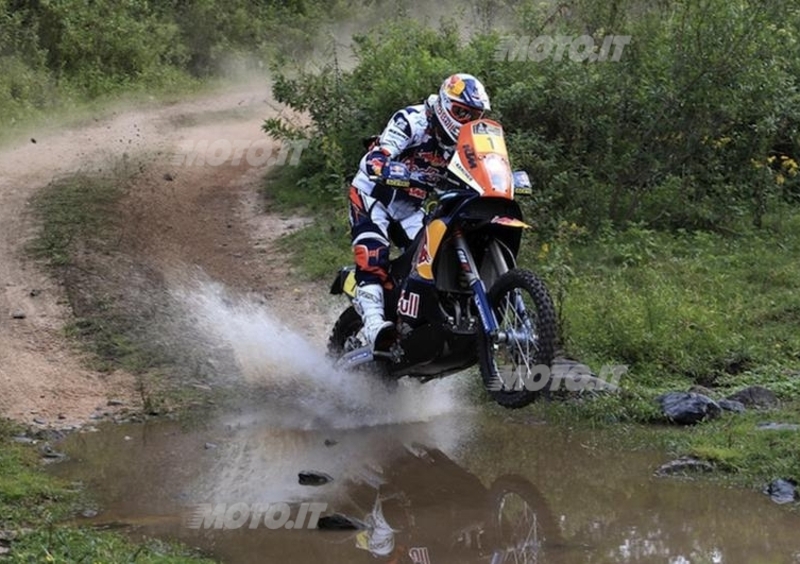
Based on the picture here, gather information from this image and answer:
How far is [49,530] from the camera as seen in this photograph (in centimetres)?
532

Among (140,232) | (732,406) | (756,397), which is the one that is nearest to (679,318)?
(756,397)

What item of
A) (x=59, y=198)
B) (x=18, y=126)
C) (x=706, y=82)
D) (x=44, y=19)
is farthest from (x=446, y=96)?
(x=44, y=19)

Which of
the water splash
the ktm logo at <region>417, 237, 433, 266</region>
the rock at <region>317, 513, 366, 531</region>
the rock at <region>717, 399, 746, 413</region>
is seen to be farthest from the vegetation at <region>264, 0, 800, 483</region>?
the rock at <region>317, 513, 366, 531</region>

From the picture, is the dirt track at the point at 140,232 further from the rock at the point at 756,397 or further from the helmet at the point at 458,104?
the rock at the point at 756,397

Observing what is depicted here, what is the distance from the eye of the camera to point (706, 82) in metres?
11.5

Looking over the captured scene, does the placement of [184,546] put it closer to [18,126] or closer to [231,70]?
[18,126]

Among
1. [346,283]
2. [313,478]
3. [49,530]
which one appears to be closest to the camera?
[49,530]

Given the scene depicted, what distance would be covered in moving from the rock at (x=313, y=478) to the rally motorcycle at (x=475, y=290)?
1105 mm

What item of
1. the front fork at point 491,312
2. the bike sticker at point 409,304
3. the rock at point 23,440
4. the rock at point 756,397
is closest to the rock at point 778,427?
the rock at point 756,397

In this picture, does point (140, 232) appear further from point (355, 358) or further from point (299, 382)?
point (355, 358)

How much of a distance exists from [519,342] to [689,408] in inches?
53.1

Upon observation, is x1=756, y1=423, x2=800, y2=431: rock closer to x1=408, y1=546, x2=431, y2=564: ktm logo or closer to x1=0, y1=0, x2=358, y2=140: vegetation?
x1=408, y1=546, x2=431, y2=564: ktm logo

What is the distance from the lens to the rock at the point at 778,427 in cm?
680

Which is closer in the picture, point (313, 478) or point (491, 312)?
point (313, 478)
